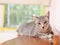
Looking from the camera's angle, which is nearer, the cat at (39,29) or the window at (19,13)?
the cat at (39,29)

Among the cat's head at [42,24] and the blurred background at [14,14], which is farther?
the blurred background at [14,14]

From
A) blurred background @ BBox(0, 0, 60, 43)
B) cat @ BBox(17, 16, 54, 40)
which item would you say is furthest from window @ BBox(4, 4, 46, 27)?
cat @ BBox(17, 16, 54, 40)

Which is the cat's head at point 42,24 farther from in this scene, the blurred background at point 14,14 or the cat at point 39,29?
the blurred background at point 14,14

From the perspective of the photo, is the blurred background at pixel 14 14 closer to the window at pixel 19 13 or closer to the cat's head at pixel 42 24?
the window at pixel 19 13

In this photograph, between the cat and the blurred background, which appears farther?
the blurred background

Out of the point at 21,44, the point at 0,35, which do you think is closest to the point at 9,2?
the point at 0,35

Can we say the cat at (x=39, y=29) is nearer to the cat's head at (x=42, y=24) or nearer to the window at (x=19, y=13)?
the cat's head at (x=42, y=24)

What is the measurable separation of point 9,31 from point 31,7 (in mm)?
635

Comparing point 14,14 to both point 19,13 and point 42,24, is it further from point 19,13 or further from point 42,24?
point 42,24

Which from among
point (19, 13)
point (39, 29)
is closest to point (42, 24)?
point (39, 29)

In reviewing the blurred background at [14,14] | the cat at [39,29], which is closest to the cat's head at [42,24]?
the cat at [39,29]

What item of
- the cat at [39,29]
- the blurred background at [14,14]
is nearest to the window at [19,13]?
the blurred background at [14,14]

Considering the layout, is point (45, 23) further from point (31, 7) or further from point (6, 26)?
point (6, 26)

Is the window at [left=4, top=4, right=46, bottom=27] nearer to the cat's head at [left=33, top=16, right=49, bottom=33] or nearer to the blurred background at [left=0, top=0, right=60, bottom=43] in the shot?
the blurred background at [left=0, top=0, right=60, bottom=43]
